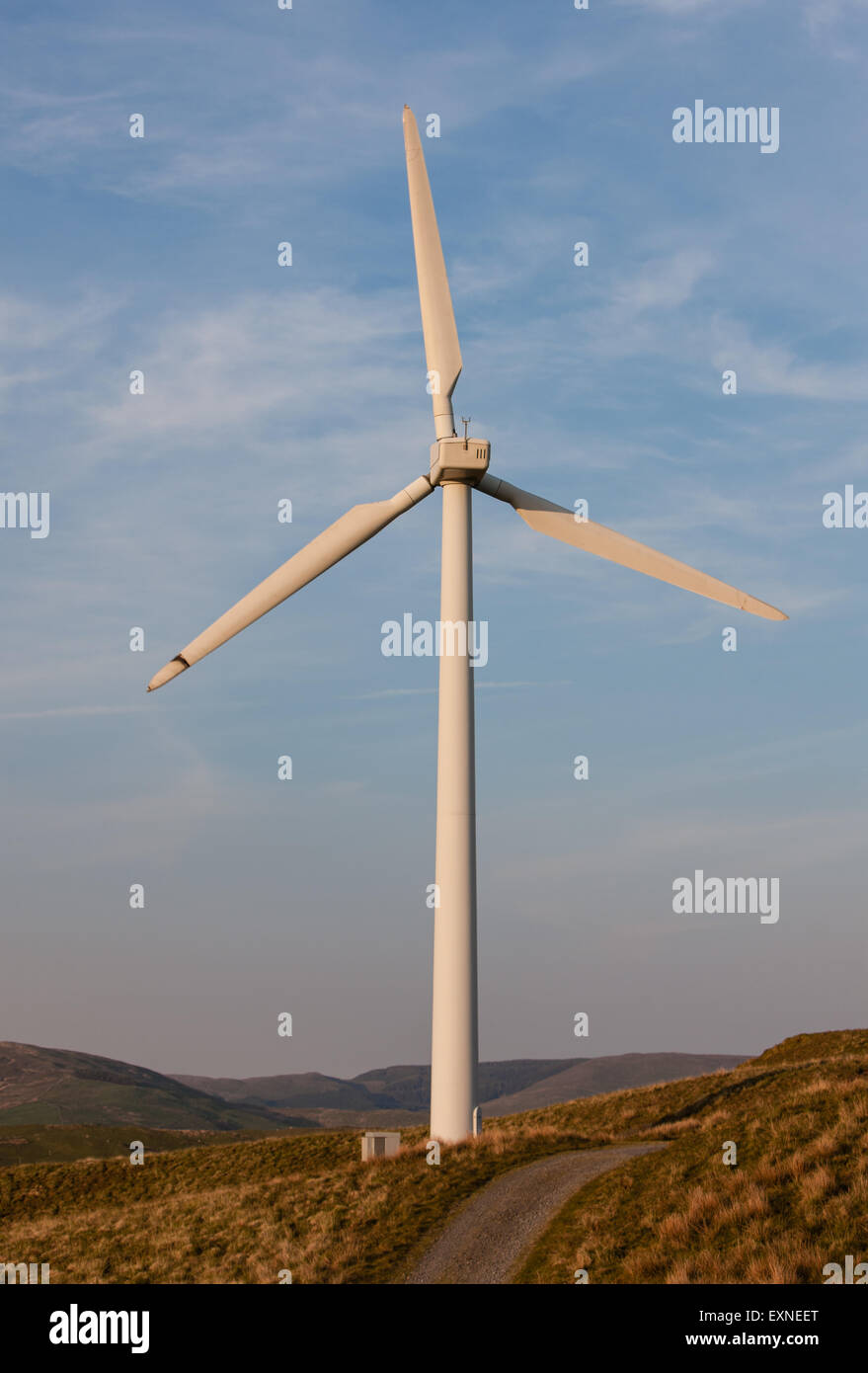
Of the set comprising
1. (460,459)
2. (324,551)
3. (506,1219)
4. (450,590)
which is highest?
(460,459)

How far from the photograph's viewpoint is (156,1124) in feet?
593

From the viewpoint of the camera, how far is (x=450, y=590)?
135 feet

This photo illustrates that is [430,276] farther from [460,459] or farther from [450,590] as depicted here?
[450,590]

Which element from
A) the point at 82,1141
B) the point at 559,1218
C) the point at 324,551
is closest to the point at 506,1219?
the point at 559,1218

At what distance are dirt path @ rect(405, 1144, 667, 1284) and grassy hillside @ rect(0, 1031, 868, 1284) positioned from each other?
1.94 feet

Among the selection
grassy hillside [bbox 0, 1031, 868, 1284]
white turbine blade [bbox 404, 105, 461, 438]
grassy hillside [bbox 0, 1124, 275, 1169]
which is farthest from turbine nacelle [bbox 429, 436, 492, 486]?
grassy hillside [bbox 0, 1124, 275, 1169]

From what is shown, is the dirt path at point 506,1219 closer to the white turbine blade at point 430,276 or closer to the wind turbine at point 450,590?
the wind turbine at point 450,590

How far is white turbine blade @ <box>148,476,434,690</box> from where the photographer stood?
42.0 m

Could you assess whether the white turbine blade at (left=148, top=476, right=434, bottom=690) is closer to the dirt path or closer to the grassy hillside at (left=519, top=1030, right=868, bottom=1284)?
the dirt path

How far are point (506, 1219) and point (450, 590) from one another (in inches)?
794
